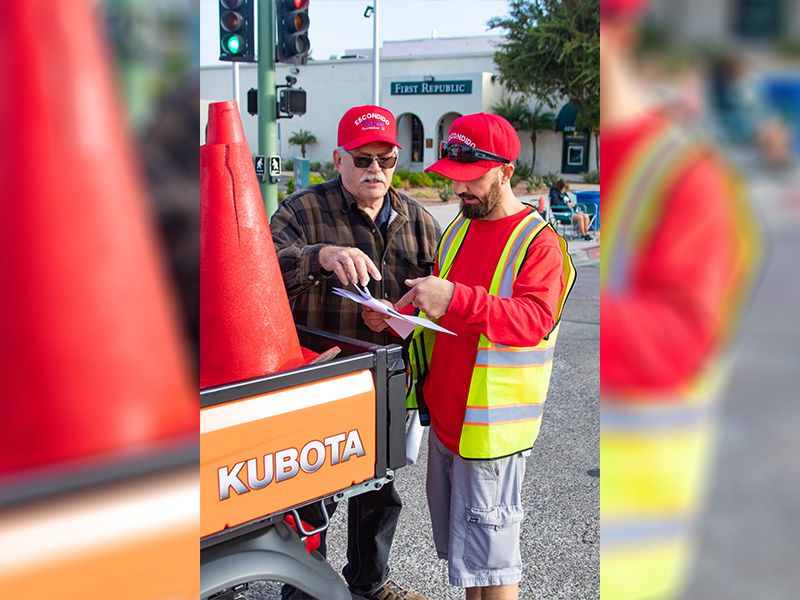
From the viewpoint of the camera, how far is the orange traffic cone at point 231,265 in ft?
6.84

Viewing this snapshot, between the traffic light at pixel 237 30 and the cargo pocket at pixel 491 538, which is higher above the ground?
the traffic light at pixel 237 30

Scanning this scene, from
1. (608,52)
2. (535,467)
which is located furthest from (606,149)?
(535,467)

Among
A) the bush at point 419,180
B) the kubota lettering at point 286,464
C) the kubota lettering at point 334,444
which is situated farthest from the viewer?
the bush at point 419,180

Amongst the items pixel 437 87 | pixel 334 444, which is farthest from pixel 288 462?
pixel 437 87

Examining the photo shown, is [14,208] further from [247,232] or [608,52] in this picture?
[247,232]

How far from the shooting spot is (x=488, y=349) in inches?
100

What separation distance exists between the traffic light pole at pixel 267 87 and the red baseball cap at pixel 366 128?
606 cm

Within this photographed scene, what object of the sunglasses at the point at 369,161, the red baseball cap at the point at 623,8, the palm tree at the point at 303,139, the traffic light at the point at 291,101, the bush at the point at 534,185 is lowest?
the bush at the point at 534,185

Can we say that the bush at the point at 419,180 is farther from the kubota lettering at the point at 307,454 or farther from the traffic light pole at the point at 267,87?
the kubota lettering at the point at 307,454

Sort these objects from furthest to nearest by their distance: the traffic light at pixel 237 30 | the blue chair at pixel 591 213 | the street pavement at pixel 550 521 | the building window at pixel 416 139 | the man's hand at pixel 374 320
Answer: the building window at pixel 416 139 < the blue chair at pixel 591 213 < the traffic light at pixel 237 30 < the street pavement at pixel 550 521 < the man's hand at pixel 374 320

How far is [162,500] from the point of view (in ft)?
2.79

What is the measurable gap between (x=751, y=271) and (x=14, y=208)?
1.99ft

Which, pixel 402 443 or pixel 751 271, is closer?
pixel 751 271

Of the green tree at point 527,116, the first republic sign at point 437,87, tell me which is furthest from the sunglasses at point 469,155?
the first republic sign at point 437,87
